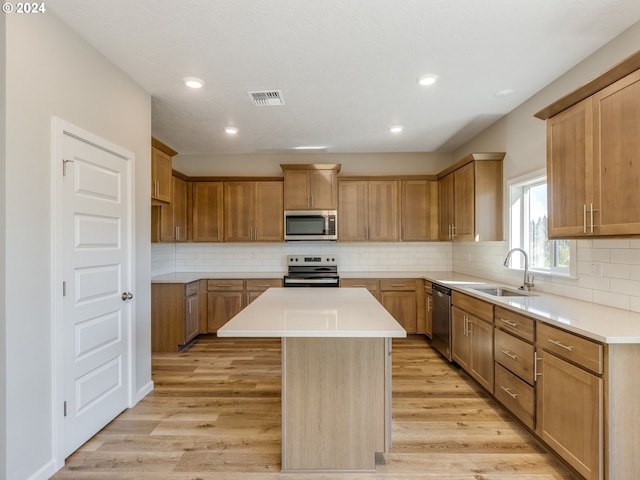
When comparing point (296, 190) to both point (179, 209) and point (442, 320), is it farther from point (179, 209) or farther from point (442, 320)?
point (442, 320)

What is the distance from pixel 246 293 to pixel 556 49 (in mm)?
4106

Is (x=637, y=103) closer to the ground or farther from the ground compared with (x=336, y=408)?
farther from the ground

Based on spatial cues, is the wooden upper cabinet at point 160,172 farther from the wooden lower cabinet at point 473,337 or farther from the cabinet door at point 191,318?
the wooden lower cabinet at point 473,337

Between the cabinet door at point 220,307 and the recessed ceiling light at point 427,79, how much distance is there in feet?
11.1

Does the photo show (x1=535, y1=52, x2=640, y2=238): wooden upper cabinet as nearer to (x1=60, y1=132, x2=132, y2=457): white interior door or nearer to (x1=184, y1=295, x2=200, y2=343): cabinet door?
(x1=60, y1=132, x2=132, y2=457): white interior door

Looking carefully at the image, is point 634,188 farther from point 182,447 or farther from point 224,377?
point 224,377

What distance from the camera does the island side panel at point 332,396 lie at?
188 cm

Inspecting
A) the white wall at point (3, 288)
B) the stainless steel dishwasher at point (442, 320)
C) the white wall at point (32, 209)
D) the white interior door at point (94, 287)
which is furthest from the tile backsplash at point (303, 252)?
the white wall at point (3, 288)

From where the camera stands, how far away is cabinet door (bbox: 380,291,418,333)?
4488mm

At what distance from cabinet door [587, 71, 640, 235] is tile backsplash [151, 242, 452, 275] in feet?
10.4

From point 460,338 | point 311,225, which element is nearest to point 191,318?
point 311,225

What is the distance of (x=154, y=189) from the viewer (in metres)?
3.28

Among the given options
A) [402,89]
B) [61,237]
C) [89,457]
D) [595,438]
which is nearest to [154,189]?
[61,237]

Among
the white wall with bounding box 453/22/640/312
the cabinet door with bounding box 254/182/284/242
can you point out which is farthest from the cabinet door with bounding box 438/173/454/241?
the cabinet door with bounding box 254/182/284/242
